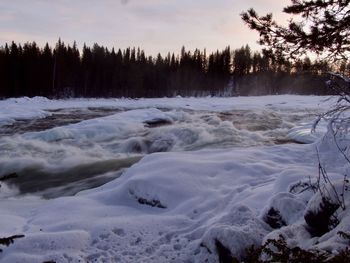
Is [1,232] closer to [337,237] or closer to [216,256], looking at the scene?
[216,256]

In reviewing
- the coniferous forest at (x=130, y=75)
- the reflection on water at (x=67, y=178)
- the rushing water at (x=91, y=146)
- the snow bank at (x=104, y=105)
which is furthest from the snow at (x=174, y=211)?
the coniferous forest at (x=130, y=75)

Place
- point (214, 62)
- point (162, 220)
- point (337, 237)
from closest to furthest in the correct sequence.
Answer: point (337, 237) < point (162, 220) < point (214, 62)

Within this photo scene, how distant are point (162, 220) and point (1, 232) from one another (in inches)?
85.3

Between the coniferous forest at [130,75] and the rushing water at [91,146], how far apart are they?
59.7 ft

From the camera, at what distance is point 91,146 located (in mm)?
13320

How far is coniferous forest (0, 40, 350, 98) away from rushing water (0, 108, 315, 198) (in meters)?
18.2

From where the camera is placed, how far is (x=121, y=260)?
4457 mm

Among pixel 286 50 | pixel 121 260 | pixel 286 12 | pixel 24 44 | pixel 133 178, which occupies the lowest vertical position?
pixel 121 260

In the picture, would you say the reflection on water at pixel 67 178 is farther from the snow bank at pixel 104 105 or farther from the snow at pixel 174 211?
the snow bank at pixel 104 105

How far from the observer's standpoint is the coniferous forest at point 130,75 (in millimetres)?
47719

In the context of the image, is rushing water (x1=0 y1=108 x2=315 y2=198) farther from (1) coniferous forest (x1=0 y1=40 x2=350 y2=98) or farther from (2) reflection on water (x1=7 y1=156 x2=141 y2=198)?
(1) coniferous forest (x1=0 y1=40 x2=350 y2=98)

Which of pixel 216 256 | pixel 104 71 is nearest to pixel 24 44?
pixel 104 71

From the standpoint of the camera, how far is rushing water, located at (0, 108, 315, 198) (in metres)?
9.20

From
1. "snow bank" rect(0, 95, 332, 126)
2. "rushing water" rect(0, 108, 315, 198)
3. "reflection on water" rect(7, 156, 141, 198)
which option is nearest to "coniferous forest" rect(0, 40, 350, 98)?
"snow bank" rect(0, 95, 332, 126)
